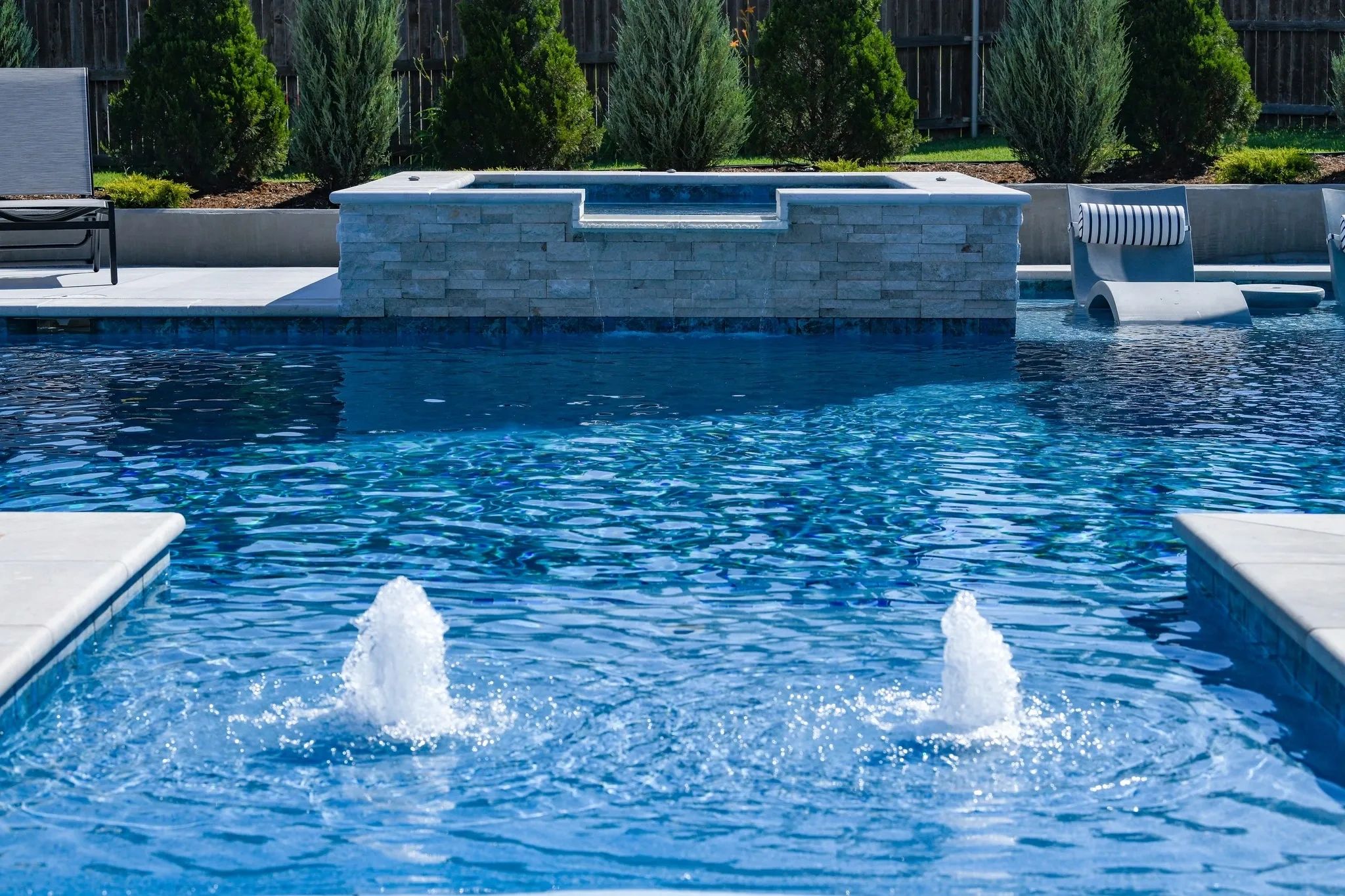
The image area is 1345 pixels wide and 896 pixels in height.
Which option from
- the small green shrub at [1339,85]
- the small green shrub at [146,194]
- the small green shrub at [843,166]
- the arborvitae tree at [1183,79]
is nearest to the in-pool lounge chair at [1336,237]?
the arborvitae tree at [1183,79]

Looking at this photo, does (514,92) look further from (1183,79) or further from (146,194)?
(1183,79)

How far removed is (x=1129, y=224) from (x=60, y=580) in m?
9.80

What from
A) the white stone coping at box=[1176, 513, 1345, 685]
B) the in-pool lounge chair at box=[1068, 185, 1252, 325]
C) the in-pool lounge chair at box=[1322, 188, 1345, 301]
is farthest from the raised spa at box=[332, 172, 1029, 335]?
the white stone coping at box=[1176, 513, 1345, 685]

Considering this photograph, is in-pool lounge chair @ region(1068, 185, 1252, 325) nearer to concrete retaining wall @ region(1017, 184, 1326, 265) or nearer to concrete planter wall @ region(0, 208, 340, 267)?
concrete retaining wall @ region(1017, 184, 1326, 265)

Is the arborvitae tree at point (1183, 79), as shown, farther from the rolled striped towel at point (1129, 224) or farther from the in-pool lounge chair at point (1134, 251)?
the rolled striped towel at point (1129, 224)

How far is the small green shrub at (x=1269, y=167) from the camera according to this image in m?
15.4

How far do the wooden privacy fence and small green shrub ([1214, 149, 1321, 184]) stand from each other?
4.59 meters

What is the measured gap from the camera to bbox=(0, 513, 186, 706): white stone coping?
4.44 meters

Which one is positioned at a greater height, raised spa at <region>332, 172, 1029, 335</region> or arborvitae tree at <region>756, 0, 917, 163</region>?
arborvitae tree at <region>756, 0, 917, 163</region>

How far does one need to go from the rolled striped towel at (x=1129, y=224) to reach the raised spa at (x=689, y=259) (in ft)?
4.34

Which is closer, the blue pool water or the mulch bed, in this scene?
the blue pool water

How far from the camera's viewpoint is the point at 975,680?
4.47m

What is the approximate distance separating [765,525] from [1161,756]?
8.20 ft

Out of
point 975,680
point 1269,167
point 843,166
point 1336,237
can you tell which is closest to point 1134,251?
point 1336,237
